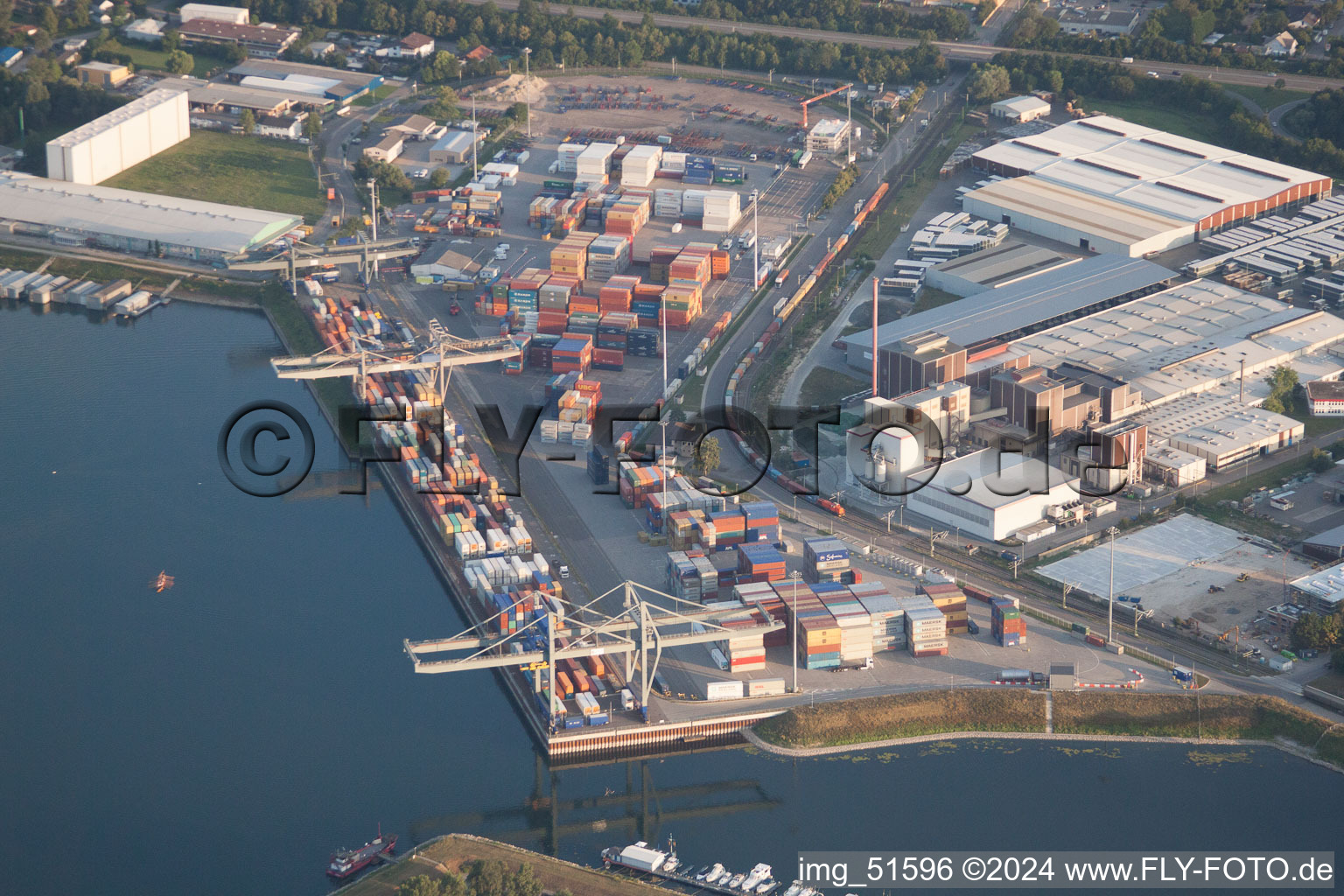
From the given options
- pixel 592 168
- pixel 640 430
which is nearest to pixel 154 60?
pixel 592 168

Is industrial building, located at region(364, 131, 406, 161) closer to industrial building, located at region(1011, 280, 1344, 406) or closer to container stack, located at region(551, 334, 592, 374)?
container stack, located at region(551, 334, 592, 374)

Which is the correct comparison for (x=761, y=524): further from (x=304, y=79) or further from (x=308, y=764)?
(x=304, y=79)

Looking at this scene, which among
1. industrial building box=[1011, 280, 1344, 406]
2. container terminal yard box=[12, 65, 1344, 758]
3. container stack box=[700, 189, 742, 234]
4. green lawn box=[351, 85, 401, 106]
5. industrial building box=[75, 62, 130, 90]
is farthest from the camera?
green lawn box=[351, 85, 401, 106]

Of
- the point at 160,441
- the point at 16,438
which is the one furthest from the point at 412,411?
the point at 16,438

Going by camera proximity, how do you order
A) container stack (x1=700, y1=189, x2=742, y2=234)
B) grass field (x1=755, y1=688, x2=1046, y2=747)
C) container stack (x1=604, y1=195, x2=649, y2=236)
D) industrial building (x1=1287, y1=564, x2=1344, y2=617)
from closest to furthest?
grass field (x1=755, y1=688, x2=1046, y2=747) < industrial building (x1=1287, y1=564, x2=1344, y2=617) < container stack (x1=604, y1=195, x2=649, y2=236) < container stack (x1=700, y1=189, x2=742, y2=234)

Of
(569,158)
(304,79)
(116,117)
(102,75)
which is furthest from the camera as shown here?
(304,79)

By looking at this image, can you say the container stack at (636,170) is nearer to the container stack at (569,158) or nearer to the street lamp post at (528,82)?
the container stack at (569,158)

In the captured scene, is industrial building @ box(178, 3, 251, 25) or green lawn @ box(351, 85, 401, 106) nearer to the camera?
green lawn @ box(351, 85, 401, 106)

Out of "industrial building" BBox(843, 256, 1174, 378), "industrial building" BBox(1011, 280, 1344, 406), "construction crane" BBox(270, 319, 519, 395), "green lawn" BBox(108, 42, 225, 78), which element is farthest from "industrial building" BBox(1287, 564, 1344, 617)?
"green lawn" BBox(108, 42, 225, 78)
